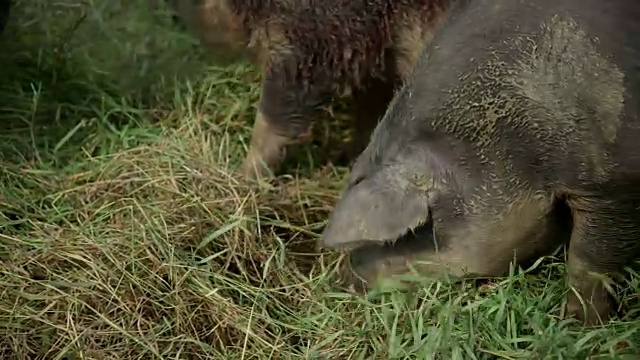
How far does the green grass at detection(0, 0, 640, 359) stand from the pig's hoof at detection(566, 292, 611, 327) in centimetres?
3

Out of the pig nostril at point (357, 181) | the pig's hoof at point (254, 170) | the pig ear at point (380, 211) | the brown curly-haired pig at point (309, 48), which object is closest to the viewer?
the pig ear at point (380, 211)

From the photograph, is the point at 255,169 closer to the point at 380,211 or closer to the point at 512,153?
the point at 380,211

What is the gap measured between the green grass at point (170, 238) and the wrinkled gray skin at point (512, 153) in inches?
3.5

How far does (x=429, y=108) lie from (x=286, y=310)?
1.76ft

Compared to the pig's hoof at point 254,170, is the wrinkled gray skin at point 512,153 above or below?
above

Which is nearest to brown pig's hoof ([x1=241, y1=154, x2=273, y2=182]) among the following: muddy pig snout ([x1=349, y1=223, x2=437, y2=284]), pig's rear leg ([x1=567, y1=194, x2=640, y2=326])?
muddy pig snout ([x1=349, y1=223, x2=437, y2=284])

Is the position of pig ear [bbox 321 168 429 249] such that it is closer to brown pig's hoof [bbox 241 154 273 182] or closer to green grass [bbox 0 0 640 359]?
green grass [bbox 0 0 640 359]

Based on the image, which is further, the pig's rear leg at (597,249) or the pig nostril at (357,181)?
the pig nostril at (357,181)

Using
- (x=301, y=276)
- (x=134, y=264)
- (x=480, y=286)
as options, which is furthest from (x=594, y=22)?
(x=134, y=264)

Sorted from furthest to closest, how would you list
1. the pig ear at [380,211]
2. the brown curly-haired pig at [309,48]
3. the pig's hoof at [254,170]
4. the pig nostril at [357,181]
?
the pig's hoof at [254,170] → the brown curly-haired pig at [309,48] → the pig nostril at [357,181] → the pig ear at [380,211]

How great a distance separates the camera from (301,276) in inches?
93.6

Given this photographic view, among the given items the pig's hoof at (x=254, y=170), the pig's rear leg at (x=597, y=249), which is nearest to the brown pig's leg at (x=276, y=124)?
the pig's hoof at (x=254, y=170)

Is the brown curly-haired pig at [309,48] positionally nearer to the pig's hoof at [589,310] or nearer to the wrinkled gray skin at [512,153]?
the wrinkled gray skin at [512,153]

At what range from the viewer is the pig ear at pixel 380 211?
2127mm
